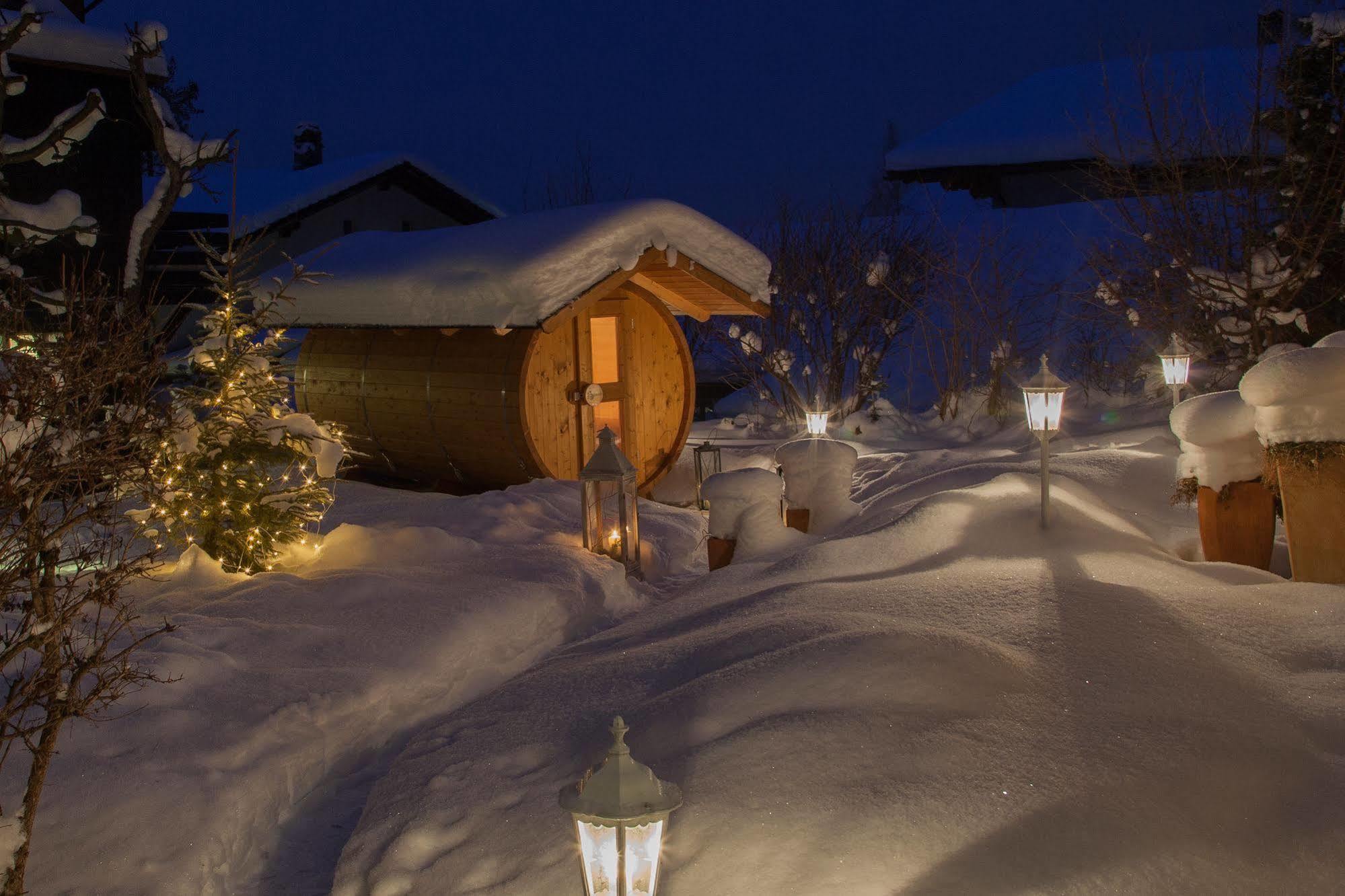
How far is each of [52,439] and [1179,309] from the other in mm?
12811

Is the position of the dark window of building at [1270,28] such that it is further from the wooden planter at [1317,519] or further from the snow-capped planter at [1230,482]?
the wooden planter at [1317,519]

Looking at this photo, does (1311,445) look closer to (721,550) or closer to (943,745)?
(943,745)

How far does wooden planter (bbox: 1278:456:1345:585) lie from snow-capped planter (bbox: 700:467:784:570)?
3.54 metres

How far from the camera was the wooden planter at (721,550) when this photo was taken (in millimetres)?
8328

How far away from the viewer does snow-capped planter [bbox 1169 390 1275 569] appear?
6410mm

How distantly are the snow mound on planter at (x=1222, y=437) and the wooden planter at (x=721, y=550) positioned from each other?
327 centimetres

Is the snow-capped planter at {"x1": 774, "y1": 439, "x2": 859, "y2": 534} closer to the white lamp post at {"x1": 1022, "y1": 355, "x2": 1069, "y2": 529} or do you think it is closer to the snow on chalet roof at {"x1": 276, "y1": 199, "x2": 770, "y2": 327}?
the white lamp post at {"x1": 1022, "y1": 355, "x2": 1069, "y2": 529}

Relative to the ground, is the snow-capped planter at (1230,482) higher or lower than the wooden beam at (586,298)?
lower

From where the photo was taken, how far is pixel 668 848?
3611 mm

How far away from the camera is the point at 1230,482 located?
6.51m

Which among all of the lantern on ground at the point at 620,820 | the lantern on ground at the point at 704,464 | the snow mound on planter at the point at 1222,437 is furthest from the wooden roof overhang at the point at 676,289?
the lantern on ground at the point at 620,820

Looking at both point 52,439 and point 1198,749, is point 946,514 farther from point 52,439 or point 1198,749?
point 52,439

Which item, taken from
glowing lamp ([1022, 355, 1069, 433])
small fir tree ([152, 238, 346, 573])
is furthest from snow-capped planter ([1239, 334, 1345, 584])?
small fir tree ([152, 238, 346, 573])

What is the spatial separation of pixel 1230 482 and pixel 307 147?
26.4 m
